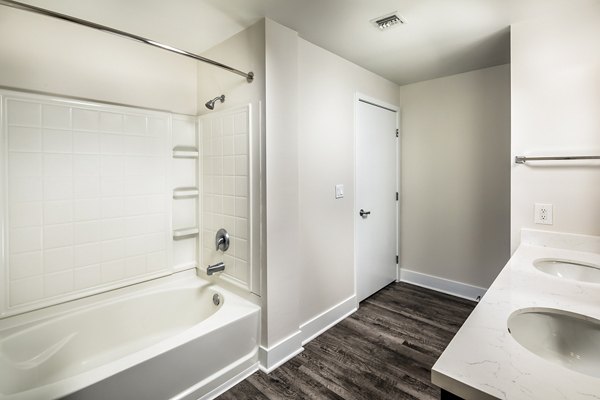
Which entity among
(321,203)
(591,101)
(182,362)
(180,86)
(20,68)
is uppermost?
(180,86)

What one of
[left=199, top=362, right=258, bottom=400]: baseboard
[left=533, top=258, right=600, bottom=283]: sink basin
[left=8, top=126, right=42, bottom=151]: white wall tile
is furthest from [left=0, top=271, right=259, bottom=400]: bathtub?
[left=533, top=258, right=600, bottom=283]: sink basin

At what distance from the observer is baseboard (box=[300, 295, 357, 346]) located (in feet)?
7.51

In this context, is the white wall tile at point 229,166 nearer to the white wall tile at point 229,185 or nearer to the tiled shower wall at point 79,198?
the white wall tile at point 229,185

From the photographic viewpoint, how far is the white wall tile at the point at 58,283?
182cm

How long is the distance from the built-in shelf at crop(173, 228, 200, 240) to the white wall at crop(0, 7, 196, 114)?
3.22ft

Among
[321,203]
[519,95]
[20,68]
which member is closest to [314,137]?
[321,203]

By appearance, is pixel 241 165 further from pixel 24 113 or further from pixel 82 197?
Answer: pixel 24 113

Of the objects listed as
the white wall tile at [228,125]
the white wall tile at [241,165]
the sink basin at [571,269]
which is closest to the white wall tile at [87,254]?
the white wall tile at [241,165]

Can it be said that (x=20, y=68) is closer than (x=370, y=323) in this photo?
Yes

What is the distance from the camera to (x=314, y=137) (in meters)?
2.31

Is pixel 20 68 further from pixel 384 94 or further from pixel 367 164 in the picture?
pixel 384 94

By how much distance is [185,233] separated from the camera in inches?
94.8

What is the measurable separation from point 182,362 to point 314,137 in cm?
173

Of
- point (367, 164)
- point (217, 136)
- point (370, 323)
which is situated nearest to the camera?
point (217, 136)
